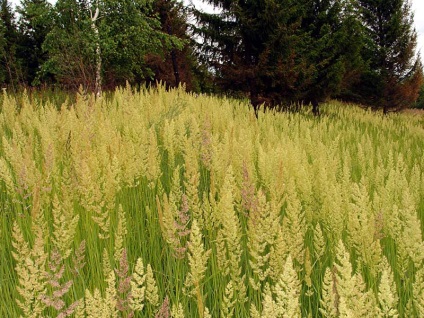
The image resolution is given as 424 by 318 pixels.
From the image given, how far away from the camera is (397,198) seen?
241cm

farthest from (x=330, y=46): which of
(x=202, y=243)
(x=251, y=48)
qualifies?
(x=202, y=243)

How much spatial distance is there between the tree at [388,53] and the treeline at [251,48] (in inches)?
2.2

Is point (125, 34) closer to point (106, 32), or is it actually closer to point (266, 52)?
point (106, 32)

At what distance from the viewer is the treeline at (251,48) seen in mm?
13320

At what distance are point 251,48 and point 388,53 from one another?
1280cm

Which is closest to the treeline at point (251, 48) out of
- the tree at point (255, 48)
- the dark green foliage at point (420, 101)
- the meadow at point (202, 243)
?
the tree at point (255, 48)

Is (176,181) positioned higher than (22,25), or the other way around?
(22,25)

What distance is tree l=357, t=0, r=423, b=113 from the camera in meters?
22.6

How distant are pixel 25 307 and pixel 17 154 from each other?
1.13 meters

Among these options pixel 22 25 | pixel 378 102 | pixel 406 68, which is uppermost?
pixel 22 25

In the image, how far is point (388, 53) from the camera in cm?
2275

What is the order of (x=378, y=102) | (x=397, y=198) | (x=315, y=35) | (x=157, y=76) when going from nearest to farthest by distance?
(x=397, y=198), (x=315, y=35), (x=378, y=102), (x=157, y=76)

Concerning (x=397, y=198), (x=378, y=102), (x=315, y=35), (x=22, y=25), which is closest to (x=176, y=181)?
(x=397, y=198)

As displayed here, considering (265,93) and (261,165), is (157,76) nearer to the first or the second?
(265,93)
